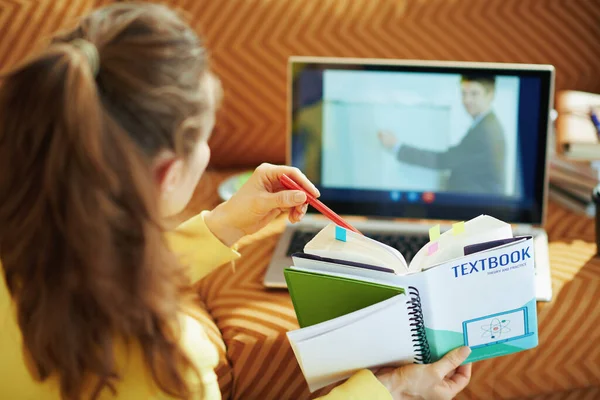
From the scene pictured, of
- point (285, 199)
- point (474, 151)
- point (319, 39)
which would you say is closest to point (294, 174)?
point (285, 199)

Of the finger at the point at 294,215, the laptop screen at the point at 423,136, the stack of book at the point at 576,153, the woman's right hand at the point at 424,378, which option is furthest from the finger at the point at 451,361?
the stack of book at the point at 576,153

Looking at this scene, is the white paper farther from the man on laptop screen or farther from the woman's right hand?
the man on laptop screen

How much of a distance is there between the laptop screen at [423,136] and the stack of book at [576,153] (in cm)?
9

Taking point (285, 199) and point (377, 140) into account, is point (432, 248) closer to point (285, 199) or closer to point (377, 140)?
point (285, 199)

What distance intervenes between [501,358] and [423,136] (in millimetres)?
397

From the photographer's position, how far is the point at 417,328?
2.61ft

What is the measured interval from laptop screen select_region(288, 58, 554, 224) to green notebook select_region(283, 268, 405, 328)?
434 mm

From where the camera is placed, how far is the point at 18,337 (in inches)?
30.0

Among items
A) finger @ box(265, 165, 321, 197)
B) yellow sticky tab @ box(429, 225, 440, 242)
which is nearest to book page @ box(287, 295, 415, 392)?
yellow sticky tab @ box(429, 225, 440, 242)

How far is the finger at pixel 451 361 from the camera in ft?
2.65

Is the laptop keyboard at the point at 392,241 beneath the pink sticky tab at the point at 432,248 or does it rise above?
beneath

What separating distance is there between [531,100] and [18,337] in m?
0.86

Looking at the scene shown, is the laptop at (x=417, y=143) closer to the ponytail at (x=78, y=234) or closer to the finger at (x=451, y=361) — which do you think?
the finger at (x=451, y=361)

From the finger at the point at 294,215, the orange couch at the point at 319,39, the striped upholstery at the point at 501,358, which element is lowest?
the striped upholstery at the point at 501,358
